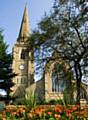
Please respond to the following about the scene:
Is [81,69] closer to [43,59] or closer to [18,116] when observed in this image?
[43,59]

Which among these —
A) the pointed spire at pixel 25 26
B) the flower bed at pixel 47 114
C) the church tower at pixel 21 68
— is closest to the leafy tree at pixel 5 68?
the church tower at pixel 21 68

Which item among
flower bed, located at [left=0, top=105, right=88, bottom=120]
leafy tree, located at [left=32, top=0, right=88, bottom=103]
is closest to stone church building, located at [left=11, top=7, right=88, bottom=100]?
leafy tree, located at [left=32, top=0, right=88, bottom=103]

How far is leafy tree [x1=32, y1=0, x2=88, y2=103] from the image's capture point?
42156 mm

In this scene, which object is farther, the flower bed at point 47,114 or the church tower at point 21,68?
the church tower at point 21,68

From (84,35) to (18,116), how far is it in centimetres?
3483

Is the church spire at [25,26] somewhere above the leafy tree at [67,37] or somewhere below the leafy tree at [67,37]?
above

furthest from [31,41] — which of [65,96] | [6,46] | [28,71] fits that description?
[28,71]

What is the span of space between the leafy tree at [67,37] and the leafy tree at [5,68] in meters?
13.8

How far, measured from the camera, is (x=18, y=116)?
8836 millimetres

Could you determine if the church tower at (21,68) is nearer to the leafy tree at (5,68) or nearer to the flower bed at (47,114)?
the leafy tree at (5,68)

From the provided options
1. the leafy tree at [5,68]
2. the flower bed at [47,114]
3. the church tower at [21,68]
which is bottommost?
the flower bed at [47,114]

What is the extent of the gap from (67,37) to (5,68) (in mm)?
18320

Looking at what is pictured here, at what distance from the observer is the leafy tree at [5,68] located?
57006 mm

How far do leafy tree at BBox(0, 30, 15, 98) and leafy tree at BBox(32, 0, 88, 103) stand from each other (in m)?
13.8
